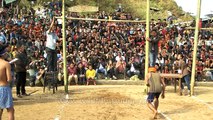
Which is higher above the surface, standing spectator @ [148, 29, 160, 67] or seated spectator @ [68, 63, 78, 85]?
standing spectator @ [148, 29, 160, 67]

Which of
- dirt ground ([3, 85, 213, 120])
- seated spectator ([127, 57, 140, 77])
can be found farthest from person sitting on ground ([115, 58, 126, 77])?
dirt ground ([3, 85, 213, 120])

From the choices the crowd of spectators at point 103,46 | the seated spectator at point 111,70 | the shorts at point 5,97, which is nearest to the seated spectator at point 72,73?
the crowd of spectators at point 103,46

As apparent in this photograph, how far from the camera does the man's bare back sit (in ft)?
25.5

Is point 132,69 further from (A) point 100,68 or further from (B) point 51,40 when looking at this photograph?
(B) point 51,40

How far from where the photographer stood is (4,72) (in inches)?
308

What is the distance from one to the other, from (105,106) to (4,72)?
448 cm

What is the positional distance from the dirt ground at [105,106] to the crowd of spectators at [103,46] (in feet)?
15.2

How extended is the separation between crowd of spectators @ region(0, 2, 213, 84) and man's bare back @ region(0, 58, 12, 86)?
978cm

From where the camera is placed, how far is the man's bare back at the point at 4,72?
778cm

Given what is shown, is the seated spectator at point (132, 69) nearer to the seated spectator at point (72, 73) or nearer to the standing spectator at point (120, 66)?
the standing spectator at point (120, 66)

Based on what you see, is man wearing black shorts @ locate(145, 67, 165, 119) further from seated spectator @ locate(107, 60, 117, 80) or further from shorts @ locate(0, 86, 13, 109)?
seated spectator @ locate(107, 60, 117, 80)

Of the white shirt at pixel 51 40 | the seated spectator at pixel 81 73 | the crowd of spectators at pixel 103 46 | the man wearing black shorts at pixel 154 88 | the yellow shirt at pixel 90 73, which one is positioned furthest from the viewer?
the crowd of spectators at pixel 103 46

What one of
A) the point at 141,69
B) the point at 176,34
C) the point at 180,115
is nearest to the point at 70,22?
the point at 141,69

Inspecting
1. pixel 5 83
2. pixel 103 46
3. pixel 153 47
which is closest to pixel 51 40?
pixel 153 47
